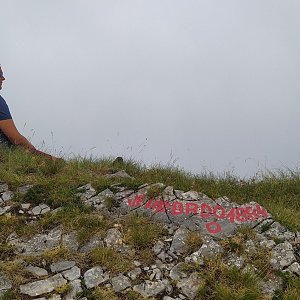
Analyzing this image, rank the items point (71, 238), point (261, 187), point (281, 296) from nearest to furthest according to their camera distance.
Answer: point (281, 296) < point (71, 238) < point (261, 187)

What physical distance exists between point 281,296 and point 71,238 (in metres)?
2.99

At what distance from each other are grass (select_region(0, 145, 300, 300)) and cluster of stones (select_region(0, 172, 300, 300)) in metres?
0.10

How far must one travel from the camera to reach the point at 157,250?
643cm

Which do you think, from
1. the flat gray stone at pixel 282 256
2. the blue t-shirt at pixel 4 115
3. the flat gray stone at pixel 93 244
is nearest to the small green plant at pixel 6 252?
the flat gray stone at pixel 93 244

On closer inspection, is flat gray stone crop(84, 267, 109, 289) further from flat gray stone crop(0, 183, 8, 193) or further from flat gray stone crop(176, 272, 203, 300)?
flat gray stone crop(0, 183, 8, 193)

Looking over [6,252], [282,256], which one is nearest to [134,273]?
[6,252]

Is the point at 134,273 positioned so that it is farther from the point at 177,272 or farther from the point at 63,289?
the point at 63,289

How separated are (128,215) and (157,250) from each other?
93cm

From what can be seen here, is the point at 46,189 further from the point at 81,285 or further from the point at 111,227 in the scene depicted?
the point at 81,285

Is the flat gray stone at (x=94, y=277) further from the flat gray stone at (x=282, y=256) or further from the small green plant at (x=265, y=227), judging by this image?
A: the small green plant at (x=265, y=227)

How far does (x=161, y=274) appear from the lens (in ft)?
19.7

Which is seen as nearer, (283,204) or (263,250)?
(263,250)

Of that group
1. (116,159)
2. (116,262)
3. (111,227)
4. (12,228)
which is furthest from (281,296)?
(116,159)

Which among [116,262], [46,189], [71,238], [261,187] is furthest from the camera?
[261,187]
